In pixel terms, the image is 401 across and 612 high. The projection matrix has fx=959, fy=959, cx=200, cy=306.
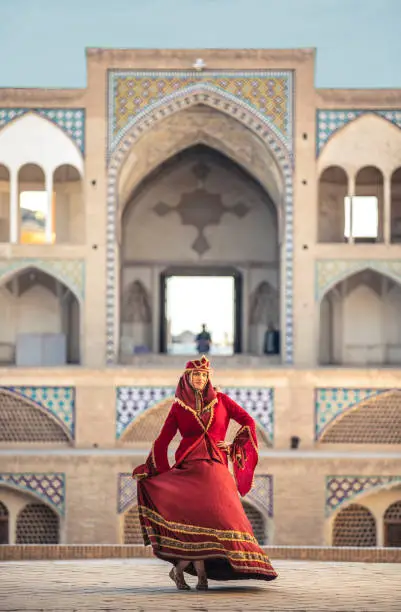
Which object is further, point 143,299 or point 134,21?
point 134,21

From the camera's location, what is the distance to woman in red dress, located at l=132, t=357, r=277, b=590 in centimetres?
491

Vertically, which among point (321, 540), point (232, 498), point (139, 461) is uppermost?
point (232, 498)

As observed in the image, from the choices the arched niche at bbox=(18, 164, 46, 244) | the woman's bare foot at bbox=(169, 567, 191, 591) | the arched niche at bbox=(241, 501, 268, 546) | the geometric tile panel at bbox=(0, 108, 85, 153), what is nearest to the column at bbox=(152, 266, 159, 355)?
the arched niche at bbox=(18, 164, 46, 244)

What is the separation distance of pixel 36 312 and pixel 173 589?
32.9 feet

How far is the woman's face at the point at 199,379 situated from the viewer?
5.21 metres

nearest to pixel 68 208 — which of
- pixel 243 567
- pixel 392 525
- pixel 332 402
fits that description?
pixel 332 402

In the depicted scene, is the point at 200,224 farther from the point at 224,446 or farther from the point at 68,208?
the point at 224,446

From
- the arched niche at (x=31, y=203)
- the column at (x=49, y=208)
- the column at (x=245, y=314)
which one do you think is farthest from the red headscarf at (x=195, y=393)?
the column at (x=245, y=314)

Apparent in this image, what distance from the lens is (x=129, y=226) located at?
15.6 m

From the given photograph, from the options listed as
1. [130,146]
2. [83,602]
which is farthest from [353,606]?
[130,146]

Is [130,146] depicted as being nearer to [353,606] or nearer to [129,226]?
[129,226]

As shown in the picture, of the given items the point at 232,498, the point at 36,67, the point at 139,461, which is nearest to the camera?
the point at 232,498

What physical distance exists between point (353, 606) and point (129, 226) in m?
11.6

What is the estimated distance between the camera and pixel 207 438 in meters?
5.21
